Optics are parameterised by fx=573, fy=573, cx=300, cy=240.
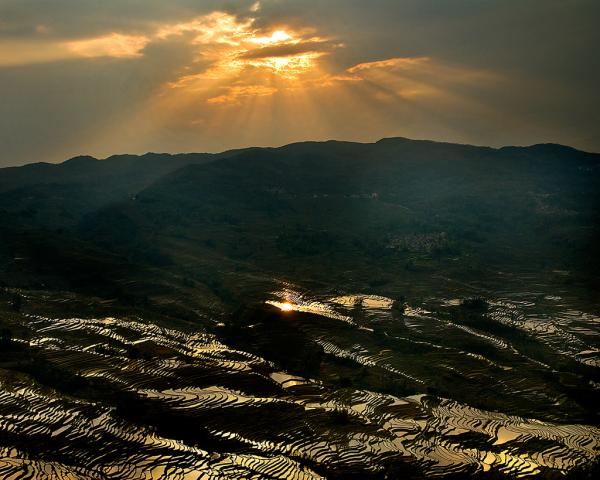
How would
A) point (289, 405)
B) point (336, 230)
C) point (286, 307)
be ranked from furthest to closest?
1. point (336, 230)
2. point (286, 307)
3. point (289, 405)

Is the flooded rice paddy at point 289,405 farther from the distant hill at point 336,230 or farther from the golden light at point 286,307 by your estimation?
the distant hill at point 336,230

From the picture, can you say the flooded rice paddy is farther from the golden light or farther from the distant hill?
the distant hill

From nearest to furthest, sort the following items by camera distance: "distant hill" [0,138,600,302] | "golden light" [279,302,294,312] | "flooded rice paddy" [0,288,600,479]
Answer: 1. "flooded rice paddy" [0,288,600,479]
2. "golden light" [279,302,294,312]
3. "distant hill" [0,138,600,302]

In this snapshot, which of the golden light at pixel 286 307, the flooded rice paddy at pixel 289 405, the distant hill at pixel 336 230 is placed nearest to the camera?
the flooded rice paddy at pixel 289 405

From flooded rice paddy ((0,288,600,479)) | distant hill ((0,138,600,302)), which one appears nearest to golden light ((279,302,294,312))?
flooded rice paddy ((0,288,600,479))

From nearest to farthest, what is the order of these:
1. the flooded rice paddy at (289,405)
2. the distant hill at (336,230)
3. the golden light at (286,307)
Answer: the flooded rice paddy at (289,405) < the golden light at (286,307) < the distant hill at (336,230)

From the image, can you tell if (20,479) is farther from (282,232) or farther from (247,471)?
(282,232)

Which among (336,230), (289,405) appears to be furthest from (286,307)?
(336,230)

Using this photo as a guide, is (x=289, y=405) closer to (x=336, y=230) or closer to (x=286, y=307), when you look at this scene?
(x=286, y=307)

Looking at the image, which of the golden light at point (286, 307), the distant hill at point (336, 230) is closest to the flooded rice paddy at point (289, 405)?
the golden light at point (286, 307)
